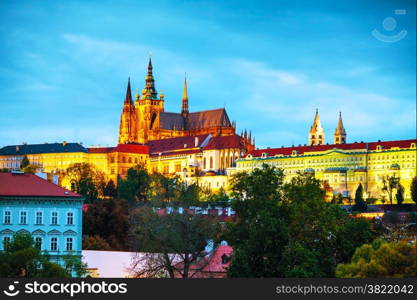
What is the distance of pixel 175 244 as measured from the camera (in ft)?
190

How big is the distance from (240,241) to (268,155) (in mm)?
141497

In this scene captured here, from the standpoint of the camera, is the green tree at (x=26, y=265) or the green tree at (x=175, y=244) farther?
the green tree at (x=175, y=244)

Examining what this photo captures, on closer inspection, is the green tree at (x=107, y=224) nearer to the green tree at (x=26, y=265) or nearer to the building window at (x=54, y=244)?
the building window at (x=54, y=244)

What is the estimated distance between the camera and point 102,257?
65.9m

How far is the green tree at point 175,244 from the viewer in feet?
185

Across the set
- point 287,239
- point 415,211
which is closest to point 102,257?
point 287,239

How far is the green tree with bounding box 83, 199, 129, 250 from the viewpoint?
263ft

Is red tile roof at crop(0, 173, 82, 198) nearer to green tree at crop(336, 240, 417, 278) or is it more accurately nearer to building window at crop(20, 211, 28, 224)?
building window at crop(20, 211, 28, 224)

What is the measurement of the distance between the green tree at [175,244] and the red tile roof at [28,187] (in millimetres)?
5254

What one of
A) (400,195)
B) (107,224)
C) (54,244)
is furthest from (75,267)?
(400,195)

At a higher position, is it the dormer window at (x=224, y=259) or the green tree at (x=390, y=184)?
the green tree at (x=390, y=184)

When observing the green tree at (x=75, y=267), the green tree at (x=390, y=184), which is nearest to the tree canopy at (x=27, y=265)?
the green tree at (x=75, y=267)

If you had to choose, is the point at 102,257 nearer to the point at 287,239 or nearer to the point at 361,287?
the point at 287,239

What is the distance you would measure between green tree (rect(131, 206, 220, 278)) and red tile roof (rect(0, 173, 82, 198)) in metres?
5.25
